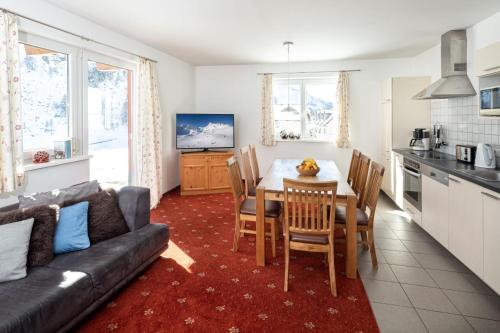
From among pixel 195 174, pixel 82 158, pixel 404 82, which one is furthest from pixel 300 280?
pixel 404 82

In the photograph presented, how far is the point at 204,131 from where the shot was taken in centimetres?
595

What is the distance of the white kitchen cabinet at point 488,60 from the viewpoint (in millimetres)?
2646

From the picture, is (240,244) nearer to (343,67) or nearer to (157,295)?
(157,295)

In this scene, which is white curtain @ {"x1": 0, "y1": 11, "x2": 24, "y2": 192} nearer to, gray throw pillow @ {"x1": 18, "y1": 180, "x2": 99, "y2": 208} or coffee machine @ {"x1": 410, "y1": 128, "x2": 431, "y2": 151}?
gray throw pillow @ {"x1": 18, "y1": 180, "x2": 99, "y2": 208}

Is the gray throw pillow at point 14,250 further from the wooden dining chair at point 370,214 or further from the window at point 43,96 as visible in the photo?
the wooden dining chair at point 370,214

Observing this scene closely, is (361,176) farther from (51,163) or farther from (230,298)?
(51,163)

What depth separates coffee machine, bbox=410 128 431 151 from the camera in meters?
4.52

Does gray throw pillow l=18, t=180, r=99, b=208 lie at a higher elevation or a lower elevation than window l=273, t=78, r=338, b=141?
lower

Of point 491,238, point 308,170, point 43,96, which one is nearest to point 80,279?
point 43,96

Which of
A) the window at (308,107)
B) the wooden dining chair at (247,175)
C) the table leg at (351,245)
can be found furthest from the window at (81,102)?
the table leg at (351,245)

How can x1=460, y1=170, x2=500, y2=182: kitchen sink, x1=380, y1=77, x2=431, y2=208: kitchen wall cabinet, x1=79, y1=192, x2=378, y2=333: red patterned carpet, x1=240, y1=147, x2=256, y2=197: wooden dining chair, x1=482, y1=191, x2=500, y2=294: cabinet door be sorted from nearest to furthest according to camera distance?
x1=79, y1=192, x2=378, y2=333: red patterned carpet
x1=482, y1=191, x2=500, y2=294: cabinet door
x1=460, y1=170, x2=500, y2=182: kitchen sink
x1=240, y1=147, x2=256, y2=197: wooden dining chair
x1=380, y1=77, x2=431, y2=208: kitchen wall cabinet

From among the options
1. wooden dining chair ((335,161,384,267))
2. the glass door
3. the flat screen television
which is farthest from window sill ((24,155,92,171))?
wooden dining chair ((335,161,384,267))

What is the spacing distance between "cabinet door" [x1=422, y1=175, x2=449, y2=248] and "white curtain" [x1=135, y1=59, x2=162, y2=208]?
3.84 m

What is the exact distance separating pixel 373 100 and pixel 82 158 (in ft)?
16.9
